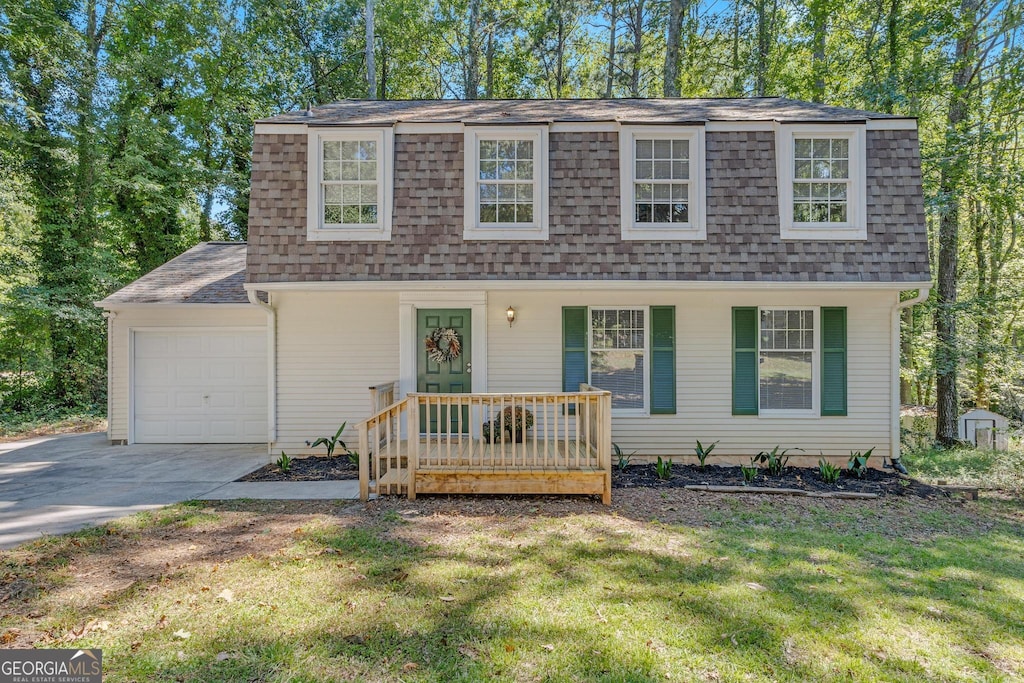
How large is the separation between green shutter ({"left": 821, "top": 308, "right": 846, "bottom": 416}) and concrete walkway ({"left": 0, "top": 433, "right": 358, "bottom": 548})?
6.77 m

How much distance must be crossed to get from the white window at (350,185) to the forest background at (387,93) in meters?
8.57

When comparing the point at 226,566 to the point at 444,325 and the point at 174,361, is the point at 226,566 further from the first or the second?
the point at 174,361

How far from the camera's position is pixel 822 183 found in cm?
696

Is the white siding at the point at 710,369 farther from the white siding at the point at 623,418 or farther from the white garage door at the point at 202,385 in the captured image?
the white garage door at the point at 202,385

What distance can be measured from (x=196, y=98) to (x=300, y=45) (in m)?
4.19

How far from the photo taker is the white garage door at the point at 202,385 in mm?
8688

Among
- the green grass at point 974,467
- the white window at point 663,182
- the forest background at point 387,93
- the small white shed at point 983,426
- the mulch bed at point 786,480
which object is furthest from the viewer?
the forest background at point 387,93

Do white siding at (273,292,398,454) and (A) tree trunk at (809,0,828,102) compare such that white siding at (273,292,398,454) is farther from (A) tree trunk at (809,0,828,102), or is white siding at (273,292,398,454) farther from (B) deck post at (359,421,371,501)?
(A) tree trunk at (809,0,828,102)

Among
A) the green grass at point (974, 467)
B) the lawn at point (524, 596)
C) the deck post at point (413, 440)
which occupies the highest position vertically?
the deck post at point (413, 440)

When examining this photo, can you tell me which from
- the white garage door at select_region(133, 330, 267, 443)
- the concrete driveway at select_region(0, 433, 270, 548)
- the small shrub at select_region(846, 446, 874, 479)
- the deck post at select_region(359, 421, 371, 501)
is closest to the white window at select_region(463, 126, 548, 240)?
the deck post at select_region(359, 421, 371, 501)

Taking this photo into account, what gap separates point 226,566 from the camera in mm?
3762

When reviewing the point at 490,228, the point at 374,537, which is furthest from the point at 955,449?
the point at 374,537

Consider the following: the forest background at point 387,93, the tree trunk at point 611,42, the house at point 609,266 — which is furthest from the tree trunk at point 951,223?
the tree trunk at point 611,42

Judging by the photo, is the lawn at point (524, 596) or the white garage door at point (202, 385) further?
the white garage door at point (202, 385)
